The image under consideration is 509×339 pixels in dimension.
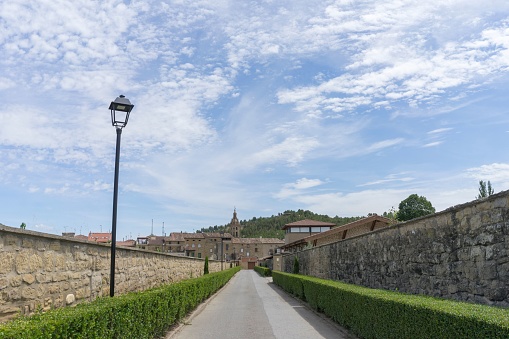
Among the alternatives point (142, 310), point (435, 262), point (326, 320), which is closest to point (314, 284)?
point (326, 320)

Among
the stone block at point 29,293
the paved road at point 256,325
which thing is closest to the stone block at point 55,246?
the stone block at point 29,293

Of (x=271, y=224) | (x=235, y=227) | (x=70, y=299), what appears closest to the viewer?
(x=70, y=299)

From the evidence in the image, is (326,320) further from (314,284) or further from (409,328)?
(409,328)

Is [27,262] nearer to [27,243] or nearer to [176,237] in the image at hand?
[27,243]

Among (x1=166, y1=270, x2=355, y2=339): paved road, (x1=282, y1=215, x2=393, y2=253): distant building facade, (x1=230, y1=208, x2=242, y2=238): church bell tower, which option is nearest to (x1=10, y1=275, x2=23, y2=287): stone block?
(x1=166, y1=270, x2=355, y2=339): paved road

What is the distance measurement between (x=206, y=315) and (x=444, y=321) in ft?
35.1

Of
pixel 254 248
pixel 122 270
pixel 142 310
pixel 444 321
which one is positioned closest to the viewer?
pixel 444 321

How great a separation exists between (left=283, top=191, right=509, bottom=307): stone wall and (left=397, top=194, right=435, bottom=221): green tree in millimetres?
57147

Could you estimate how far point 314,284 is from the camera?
15.8m

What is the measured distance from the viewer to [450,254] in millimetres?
7941

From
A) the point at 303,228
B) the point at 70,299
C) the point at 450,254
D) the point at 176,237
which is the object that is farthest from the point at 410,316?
the point at 176,237

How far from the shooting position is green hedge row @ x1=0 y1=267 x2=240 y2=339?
383 cm

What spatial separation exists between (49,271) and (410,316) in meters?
5.31

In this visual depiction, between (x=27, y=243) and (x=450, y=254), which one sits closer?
(x=27, y=243)
